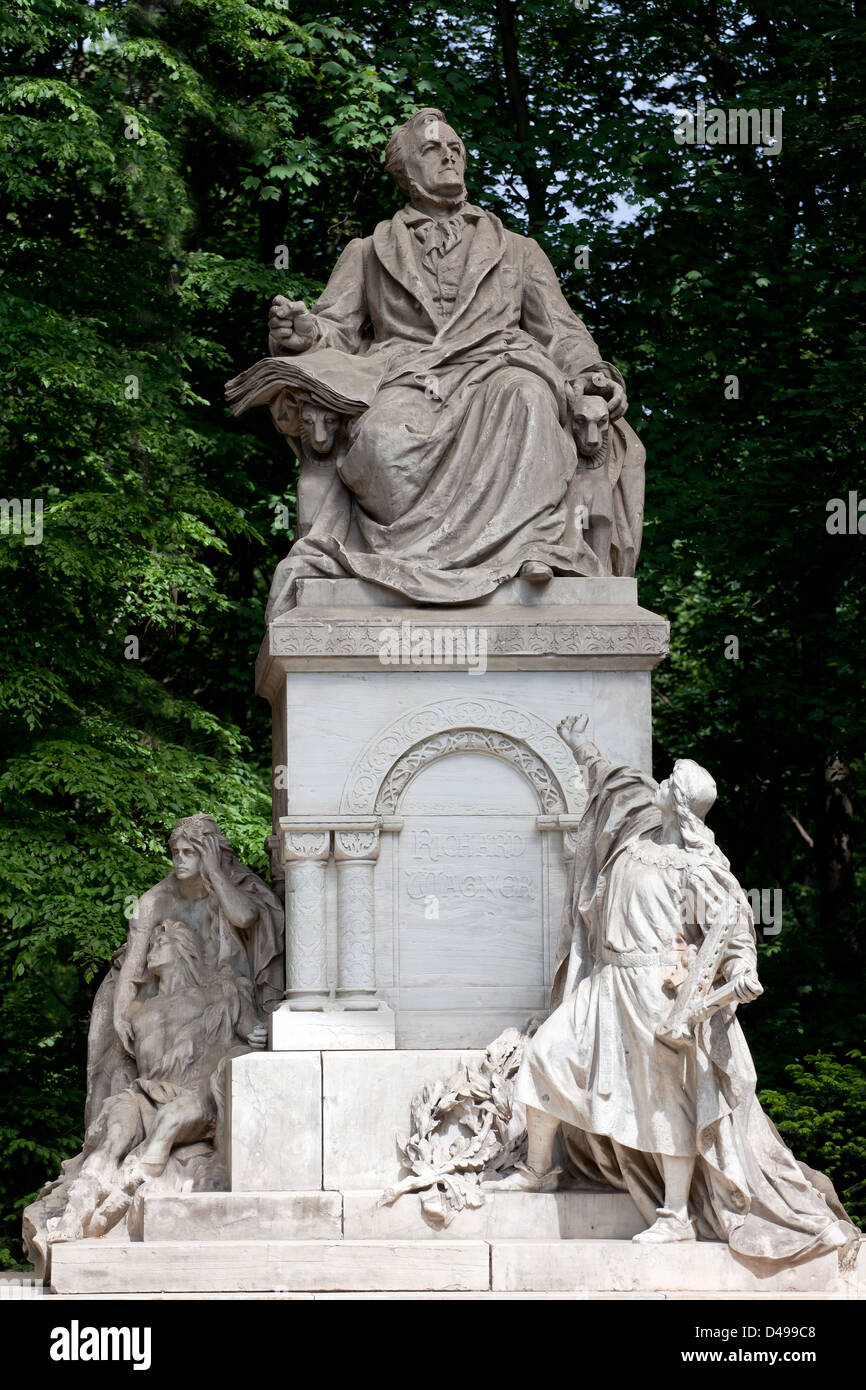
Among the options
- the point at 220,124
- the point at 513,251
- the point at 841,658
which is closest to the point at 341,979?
the point at 513,251

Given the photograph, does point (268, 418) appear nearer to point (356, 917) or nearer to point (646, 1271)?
point (356, 917)

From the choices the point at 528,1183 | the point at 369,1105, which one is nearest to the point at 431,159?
the point at 369,1105

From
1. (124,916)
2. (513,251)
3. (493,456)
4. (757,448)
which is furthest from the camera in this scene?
(757,448)

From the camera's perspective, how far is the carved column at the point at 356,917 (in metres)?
10.6

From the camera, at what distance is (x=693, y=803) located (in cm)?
969

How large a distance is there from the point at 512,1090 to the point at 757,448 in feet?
30.1

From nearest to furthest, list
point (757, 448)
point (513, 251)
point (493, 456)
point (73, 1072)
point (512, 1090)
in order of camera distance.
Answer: point (512, 1090) → point (493, 456) → point (513, 251) → point (73, 1072) → point (757, 448)

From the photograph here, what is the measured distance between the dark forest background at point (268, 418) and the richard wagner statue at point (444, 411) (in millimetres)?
4730

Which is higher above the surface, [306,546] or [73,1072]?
[306,546]

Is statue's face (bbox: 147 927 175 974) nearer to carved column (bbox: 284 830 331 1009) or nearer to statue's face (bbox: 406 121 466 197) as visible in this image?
carved column (bbox: 284 830 331 1009)

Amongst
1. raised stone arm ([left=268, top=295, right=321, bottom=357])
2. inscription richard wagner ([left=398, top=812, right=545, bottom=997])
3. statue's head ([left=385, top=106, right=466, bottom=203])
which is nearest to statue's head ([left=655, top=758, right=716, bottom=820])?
inscription richard wagner ([left=398, top=812, right=545, bottom=997])

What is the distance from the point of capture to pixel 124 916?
15.9m

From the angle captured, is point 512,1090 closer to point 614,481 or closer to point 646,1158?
point 646,1158

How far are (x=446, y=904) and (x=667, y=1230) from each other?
1.94 metres
